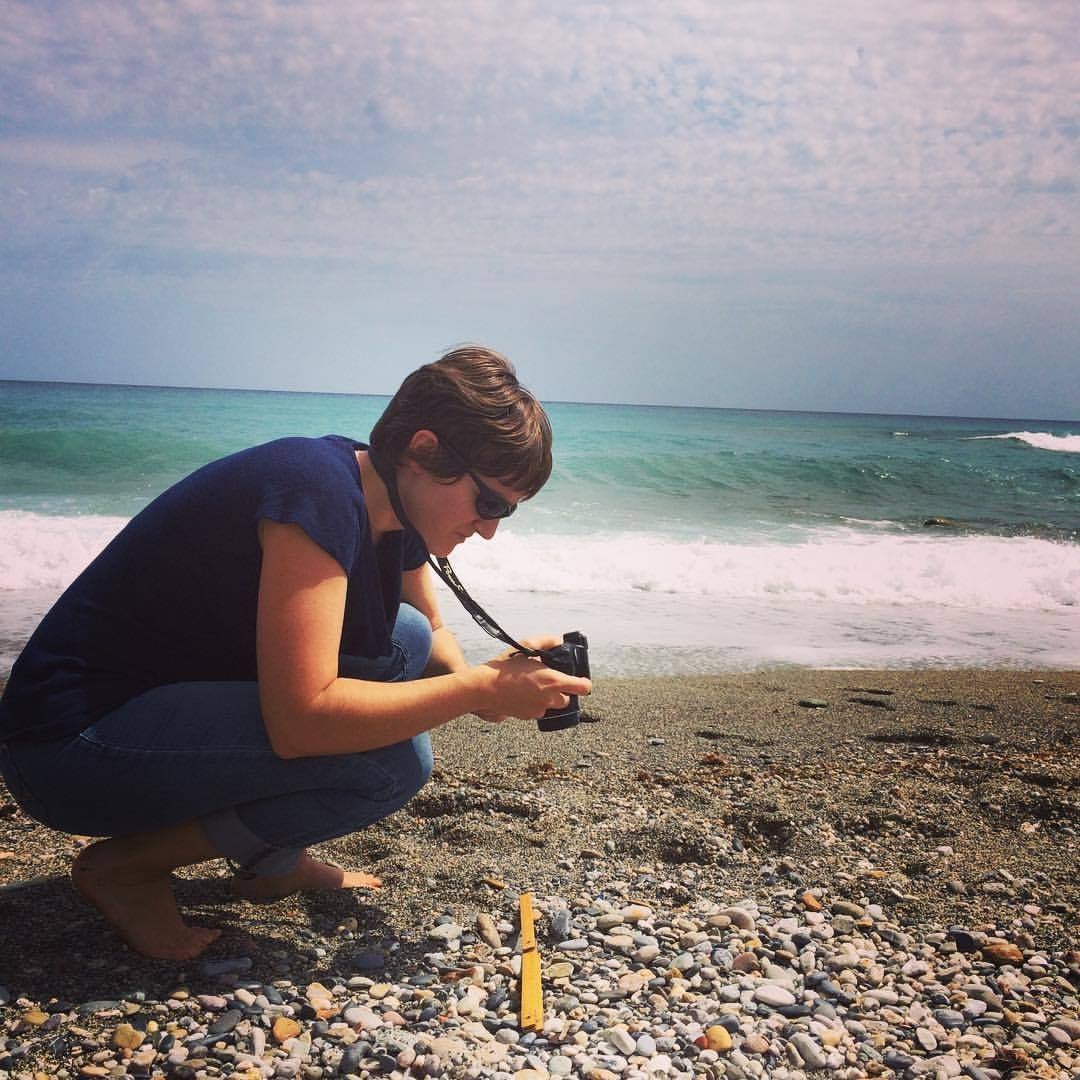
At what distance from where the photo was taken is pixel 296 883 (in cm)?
253

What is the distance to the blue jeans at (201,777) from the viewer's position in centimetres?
199

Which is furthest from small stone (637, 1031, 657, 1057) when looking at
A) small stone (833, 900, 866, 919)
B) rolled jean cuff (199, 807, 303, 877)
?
rolled jean cuff (199, 807, 303, 877)

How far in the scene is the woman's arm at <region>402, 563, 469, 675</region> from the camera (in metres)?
2.69

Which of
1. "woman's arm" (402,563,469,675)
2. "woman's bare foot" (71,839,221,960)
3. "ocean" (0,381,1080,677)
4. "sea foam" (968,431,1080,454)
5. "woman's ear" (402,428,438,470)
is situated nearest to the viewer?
"woman's ear" (402,428,438,470)

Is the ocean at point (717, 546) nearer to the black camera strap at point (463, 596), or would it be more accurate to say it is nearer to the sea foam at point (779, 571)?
the sea foam at point (779, 571)

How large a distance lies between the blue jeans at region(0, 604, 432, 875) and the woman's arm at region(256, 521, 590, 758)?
0.36 feet

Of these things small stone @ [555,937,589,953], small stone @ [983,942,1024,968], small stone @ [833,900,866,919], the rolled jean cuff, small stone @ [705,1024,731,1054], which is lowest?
small stone @ [555,937,589,953]

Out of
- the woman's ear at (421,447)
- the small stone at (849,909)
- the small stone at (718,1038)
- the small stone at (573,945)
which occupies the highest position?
the woman's ear at (421,447)

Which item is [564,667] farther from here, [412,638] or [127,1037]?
[127,1037]

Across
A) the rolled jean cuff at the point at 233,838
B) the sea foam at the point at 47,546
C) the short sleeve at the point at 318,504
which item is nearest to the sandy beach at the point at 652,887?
the rolled jean cuff at the point at 233,838

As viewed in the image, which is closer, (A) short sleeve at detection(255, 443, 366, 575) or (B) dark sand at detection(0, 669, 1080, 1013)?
(A) short sleeve at detection(255, 443, 366, 575)

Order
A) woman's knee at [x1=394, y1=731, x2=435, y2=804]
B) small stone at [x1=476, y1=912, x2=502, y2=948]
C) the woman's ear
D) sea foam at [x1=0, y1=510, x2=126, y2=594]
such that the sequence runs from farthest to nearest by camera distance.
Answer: sea foam at [x1=0, y1=510, x2=126, y2=594], small stone at [x1=476, y1=912, x2=502, y2=948], woman's knee at [x1=394, y1=731, x2=435, y2=804], the woman's ear

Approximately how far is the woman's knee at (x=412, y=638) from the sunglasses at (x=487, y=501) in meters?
0.46

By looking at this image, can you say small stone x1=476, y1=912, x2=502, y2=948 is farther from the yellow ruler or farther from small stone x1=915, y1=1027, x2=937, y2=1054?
small stone x1=915, y1=1027, x2=937, y2=1054
